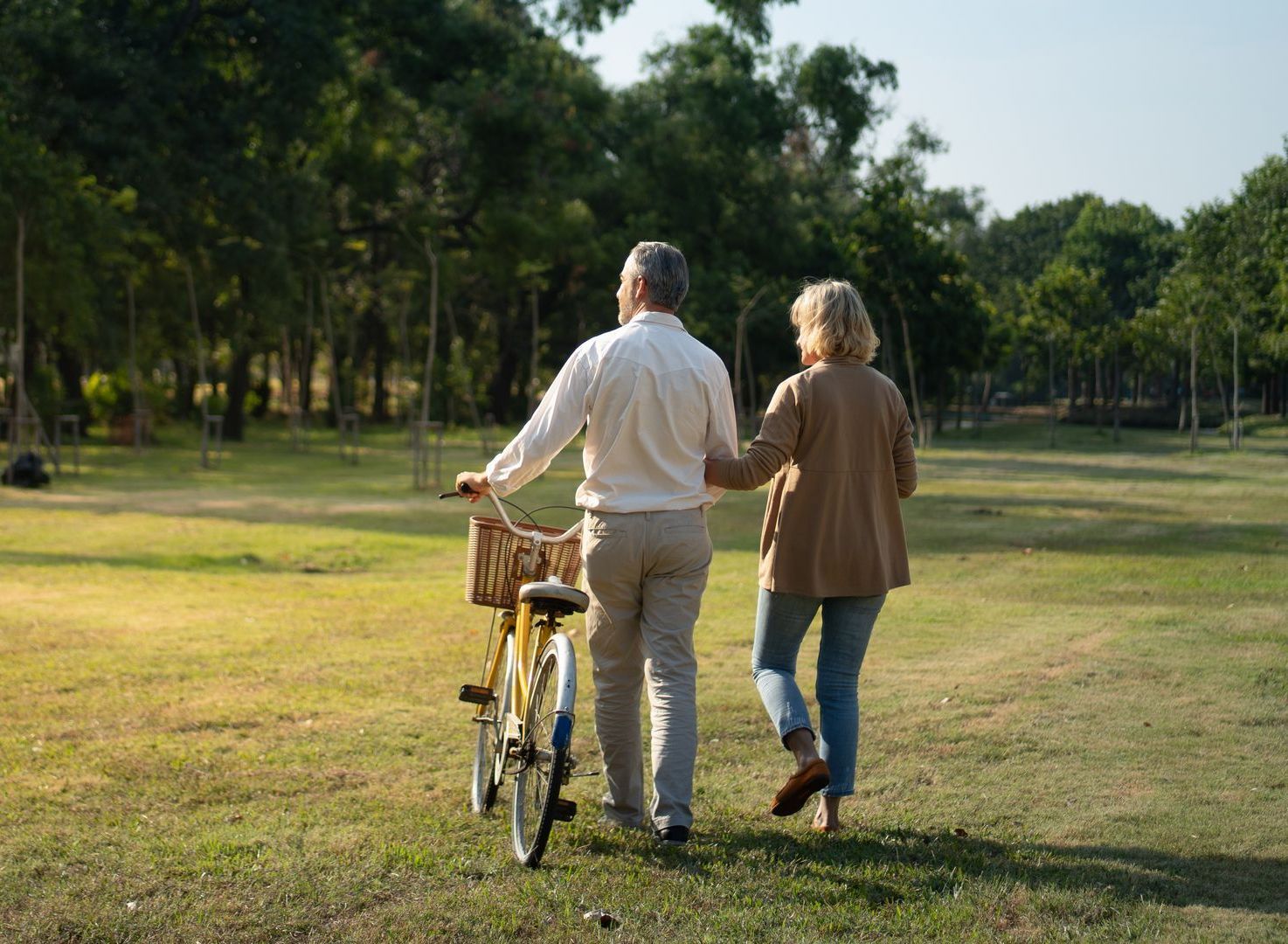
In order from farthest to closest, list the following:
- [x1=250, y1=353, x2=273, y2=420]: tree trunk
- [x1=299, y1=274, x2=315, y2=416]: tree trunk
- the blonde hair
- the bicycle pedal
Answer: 1. [x1=250, y1=353, x2=273, y2=420]: tree trunk
2. [x1=299, y1=274, x2=315, y2=416]: tree trunk
3. the bicycle pedal
4. the blonde hair

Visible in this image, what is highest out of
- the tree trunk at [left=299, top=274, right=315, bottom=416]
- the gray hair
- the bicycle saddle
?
the tree trunk at [left=299, top=274, right=315, bottom=416]

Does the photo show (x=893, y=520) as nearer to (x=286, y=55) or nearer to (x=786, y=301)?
(x=286, y=55)

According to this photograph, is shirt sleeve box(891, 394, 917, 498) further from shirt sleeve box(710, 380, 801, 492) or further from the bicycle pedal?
the bicycle pedal

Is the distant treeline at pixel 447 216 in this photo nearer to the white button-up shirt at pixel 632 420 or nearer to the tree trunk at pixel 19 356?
the tree trunk at pixel 19 356

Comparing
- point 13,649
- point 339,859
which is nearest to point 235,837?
point 339,859

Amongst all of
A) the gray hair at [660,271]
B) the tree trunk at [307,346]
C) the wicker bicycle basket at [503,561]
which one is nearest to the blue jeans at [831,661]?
the wicker bicycle basket at [503,561]

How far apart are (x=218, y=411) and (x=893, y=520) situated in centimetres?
3740

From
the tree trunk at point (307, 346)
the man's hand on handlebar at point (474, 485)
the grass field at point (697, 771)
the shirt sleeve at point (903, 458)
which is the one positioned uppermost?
the tree trunk at point (307, 346)

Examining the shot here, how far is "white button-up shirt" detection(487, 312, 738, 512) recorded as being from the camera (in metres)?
4.69

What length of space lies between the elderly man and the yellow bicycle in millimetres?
135

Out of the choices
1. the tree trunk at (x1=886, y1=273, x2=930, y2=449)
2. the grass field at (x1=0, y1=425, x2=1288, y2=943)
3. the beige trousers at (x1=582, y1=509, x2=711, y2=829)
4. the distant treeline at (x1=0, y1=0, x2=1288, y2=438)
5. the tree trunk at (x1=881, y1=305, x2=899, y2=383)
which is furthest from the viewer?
the tree trunk at (x1=881, y1=305, x2=899, y2=383)

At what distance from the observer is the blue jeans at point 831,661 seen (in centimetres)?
499

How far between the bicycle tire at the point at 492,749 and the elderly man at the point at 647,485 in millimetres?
381

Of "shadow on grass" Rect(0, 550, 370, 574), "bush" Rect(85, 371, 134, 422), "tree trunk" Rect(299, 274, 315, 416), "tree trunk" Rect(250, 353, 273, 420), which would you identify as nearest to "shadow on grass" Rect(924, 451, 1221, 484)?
"tree trunk" Rect(299, 274, 315, 416)
